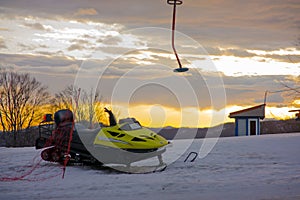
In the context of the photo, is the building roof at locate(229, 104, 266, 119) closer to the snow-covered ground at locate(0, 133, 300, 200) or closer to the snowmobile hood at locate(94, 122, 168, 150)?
the snow-covered ground at locate(0, 133, 300, 200)

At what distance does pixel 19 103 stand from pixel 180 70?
34.7 meters

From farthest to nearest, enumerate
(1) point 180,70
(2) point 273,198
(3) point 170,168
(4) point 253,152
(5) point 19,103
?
(5) point 19,103
(4) point 253,152
(3) point 170,168
(1) point 180,70
(2) point 273,198

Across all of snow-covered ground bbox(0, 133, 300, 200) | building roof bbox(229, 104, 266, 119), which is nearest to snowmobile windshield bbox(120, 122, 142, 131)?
snow-covered ground bbox(0, 133, 300, 200)

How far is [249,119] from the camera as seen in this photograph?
29.1m

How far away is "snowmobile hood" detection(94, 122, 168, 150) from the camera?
11430 mm

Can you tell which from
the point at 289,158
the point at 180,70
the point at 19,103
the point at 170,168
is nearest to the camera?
the point at 180,70

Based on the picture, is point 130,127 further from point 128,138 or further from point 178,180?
point 178,180

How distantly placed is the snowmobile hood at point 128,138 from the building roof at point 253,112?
18.1 meters

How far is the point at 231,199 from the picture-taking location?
7.99 metres

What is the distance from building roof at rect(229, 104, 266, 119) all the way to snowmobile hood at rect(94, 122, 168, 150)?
18.1 metres

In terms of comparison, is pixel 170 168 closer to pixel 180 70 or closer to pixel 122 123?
pixel 122 123

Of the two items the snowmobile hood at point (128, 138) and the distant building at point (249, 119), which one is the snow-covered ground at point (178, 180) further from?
the distant building at point (249, 119)

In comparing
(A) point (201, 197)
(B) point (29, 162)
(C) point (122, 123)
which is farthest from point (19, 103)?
(A) point (201, 197)

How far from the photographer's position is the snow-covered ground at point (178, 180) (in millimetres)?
8594
